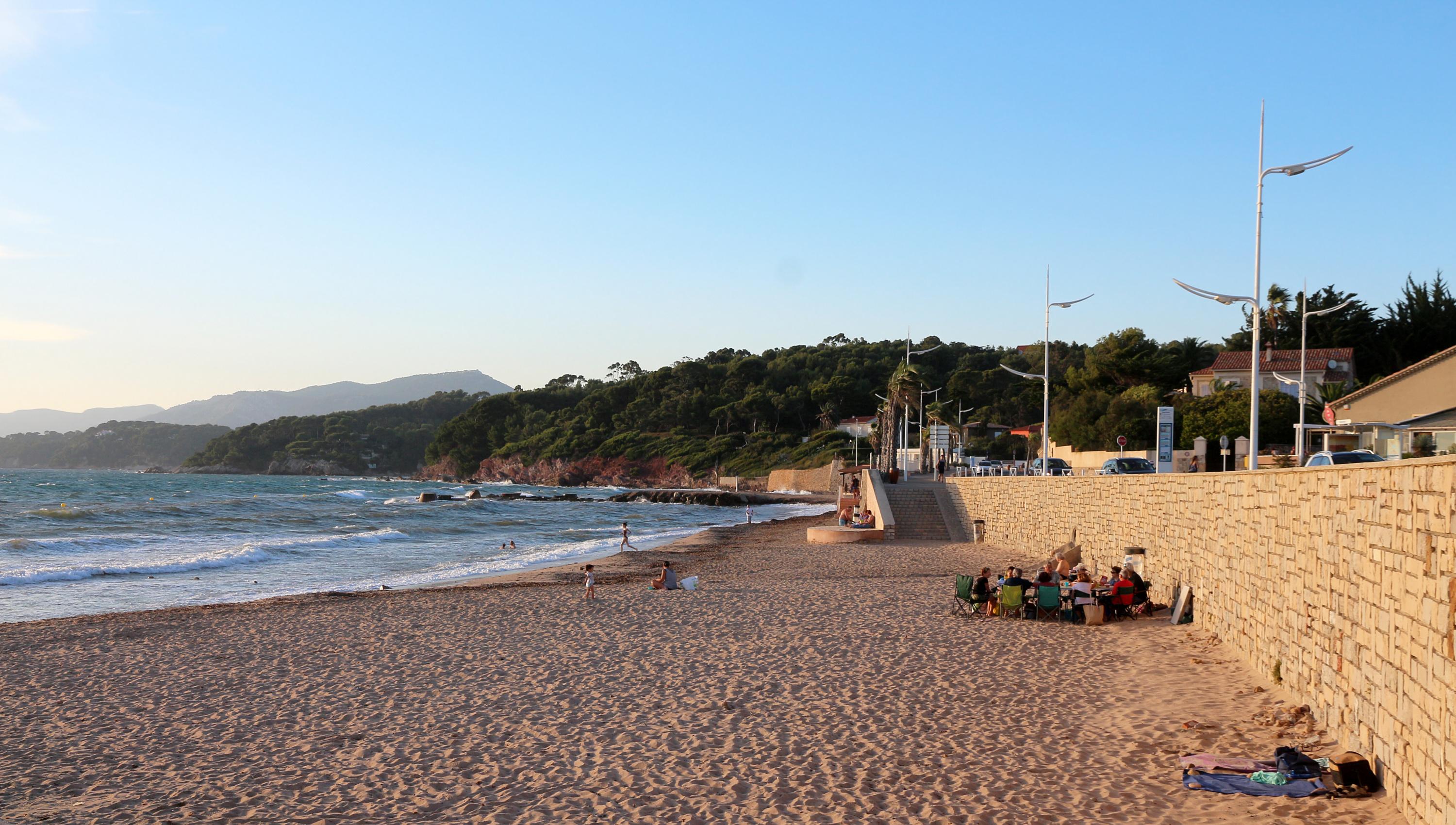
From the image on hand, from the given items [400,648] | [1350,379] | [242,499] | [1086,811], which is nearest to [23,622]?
[400,648]

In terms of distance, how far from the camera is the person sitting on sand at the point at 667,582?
18.7 m

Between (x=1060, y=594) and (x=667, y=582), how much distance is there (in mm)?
7393

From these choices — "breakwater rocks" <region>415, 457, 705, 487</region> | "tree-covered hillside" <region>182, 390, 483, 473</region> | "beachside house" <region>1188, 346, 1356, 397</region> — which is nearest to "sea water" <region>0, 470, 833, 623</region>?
"beachside house" <region>1188, 346, 1356, 397</region>

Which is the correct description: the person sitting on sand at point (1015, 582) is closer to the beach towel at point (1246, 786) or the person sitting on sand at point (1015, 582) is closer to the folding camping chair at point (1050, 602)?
the folding camping chair at point (1050, 602)

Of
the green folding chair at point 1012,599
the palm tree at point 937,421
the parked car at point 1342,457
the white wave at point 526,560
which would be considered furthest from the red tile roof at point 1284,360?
the green folding chair at point 1012,599

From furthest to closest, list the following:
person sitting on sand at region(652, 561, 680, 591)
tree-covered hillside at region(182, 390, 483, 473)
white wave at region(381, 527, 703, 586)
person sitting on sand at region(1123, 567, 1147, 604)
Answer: tree-covered hillside at region(182, 390, 483, 473)
white wave at region(381, 527, 703, 586)
person sitting on sand at region(652, 561, 680, 591)
person sitting on sand at region(1123, 567, 1147, 604)

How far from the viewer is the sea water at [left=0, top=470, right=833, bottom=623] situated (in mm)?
21562

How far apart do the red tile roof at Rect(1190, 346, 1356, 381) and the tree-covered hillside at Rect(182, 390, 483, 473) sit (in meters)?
135

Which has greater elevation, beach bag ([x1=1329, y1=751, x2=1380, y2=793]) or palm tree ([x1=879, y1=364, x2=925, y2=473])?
palm tree ([x1=879, y1=364, x2=925, y2=473])

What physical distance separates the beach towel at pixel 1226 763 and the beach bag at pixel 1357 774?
0.66m

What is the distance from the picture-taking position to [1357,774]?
20.0 feet

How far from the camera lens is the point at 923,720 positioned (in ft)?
28.7

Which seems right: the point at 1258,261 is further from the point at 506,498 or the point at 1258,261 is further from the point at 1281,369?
the point at 506,498

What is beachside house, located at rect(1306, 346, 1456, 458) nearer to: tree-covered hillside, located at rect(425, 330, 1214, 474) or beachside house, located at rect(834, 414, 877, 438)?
tree-covered hillside, located at rect(425, 330, 1214, 474)
